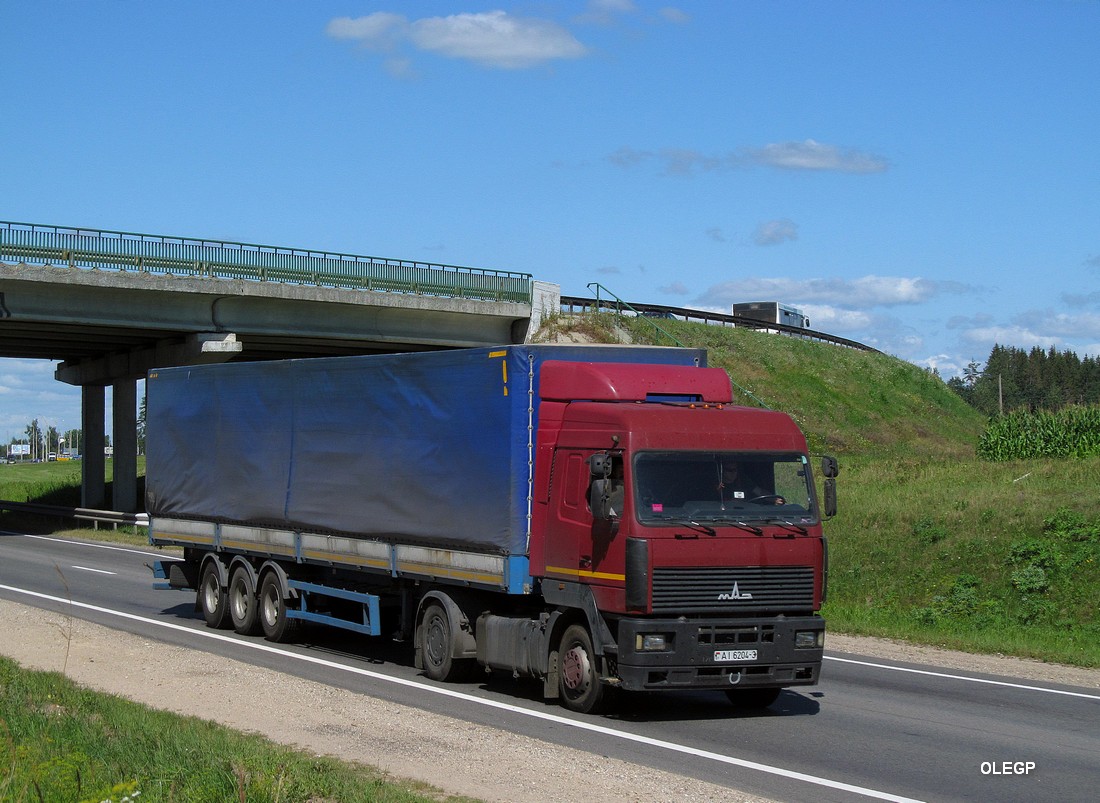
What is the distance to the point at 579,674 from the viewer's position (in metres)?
12.3

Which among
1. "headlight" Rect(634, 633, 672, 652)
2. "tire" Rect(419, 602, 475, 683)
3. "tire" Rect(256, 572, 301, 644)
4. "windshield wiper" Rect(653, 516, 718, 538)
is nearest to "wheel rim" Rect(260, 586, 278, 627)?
"tire" Rect(256, 572, 301, 644)

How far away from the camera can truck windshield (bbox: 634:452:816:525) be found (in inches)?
464

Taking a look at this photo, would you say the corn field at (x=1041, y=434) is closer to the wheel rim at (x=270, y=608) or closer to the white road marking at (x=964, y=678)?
the white road marking at (x=964, y=678)

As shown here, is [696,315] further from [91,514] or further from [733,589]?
[733,589]

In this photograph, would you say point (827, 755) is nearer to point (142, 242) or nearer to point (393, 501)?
point (393, 501)

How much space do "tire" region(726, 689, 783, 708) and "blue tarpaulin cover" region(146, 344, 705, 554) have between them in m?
2.69

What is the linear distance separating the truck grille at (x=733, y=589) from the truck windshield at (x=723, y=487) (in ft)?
1.62

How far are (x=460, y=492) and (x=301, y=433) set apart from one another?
3896mm

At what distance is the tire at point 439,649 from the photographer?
45.7 ft

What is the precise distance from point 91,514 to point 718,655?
35.8 metres

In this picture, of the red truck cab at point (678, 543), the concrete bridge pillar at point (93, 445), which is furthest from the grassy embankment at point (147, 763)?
the concrete bridge pillar at point (93, 445)

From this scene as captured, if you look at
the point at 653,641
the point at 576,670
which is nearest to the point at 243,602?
the point at 576,670

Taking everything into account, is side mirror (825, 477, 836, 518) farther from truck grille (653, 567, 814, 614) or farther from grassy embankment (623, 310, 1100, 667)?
grassy embankment (623, 310, 1100, 667)

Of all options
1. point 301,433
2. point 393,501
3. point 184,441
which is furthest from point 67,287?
point 393,501
